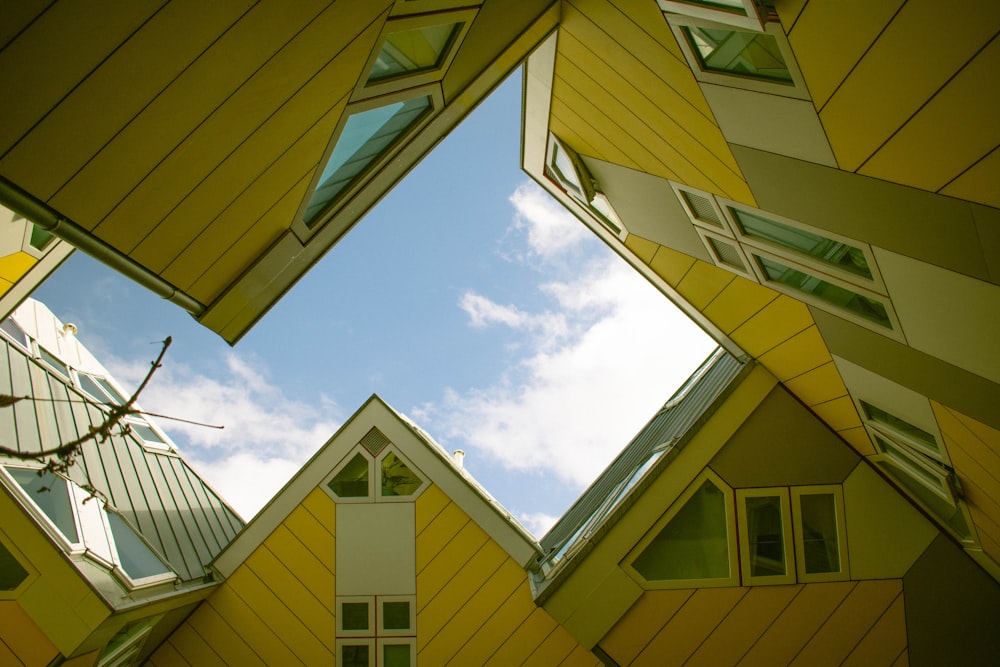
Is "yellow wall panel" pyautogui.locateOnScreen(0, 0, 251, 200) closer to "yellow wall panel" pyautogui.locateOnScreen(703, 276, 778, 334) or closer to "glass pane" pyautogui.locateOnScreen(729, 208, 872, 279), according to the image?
"glass pane" pyautogui.locateOnScreen(729, 208, 872, 279)

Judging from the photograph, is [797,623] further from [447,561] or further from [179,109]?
[179,109]

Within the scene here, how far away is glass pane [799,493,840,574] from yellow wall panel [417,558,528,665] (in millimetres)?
3839

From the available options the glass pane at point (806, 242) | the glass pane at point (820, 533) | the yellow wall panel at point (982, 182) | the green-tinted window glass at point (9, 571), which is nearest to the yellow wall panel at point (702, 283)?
the glass pane at point (806, 242)

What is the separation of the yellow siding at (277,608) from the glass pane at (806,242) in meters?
7.14

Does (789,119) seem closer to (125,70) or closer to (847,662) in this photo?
(125,70)

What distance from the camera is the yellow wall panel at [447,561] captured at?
8.77 metres

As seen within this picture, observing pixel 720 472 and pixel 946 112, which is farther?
pixel 720 472

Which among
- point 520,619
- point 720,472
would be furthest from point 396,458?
point 720,472

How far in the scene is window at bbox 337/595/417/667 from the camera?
8.56 meters

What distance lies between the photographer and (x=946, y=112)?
2.61 m

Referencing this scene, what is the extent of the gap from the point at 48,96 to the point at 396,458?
299 inches

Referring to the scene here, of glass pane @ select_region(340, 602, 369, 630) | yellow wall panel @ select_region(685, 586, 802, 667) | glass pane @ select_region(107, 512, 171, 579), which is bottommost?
glass pane @ select_region(107, 512, 171, 579)

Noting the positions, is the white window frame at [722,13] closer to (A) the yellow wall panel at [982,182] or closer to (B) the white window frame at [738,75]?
(B) the white window frame at [738,75]

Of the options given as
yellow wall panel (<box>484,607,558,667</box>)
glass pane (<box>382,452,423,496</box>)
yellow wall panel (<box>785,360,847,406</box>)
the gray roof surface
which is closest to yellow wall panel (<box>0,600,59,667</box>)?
the gray roof surface
